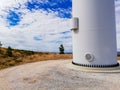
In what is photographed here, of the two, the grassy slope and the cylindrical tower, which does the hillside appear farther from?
the cylindrical tower

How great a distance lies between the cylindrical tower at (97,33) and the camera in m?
12.3

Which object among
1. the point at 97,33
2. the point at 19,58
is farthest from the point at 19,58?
the point at 97,33

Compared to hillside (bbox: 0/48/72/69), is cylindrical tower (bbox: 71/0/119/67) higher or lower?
higher

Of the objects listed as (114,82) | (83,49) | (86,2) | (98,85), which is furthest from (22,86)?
(86,2)

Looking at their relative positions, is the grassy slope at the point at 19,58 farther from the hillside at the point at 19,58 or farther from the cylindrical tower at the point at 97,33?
the cylindrical tower at the point at 97,33

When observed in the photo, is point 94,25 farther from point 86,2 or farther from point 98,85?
point 98,85

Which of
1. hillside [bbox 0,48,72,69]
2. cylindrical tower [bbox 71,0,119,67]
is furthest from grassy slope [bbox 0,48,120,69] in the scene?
cylindrical tower [bbox 71,0,119,67]

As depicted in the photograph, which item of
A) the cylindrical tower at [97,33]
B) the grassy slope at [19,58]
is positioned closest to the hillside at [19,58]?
the grassy slope at [19,58]

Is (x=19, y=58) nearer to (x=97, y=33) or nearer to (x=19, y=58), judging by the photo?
(x=19, y=58)

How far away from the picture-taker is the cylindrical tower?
12.3 m

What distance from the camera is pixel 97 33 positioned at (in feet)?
40.5

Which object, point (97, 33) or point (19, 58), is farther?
point (19, 58)

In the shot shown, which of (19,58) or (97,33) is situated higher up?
(97,33)

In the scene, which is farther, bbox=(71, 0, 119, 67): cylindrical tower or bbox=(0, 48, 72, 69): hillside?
bbox=(0, 48, 72, 69): hillside
